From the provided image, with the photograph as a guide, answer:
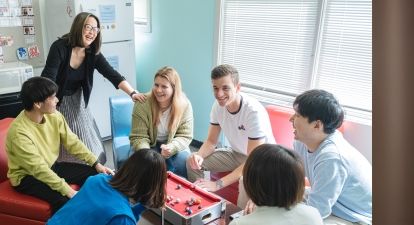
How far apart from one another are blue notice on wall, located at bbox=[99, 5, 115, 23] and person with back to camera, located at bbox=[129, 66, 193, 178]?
1.39m

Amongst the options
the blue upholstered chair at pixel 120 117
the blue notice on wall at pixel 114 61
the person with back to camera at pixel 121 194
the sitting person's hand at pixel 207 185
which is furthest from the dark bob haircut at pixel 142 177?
the blue notice on wall at pixel 114 61

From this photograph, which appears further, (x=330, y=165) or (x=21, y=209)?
(x=21, y=209)

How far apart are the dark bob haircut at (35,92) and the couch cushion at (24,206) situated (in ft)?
1.60

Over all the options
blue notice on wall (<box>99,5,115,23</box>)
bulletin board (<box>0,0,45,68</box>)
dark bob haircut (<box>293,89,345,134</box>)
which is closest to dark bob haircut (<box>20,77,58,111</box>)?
dark bob haircut (<box>293,89,345,134</box>)

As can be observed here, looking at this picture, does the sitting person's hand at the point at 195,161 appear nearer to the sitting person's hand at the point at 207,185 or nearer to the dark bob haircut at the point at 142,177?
the sitting person's hand at the point at 207,185

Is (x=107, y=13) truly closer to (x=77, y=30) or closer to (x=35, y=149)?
(x=77, y=30)

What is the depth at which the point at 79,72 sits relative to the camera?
2.41m

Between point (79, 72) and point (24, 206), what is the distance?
0.98 meters

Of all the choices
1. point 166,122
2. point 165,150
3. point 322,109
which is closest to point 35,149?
point 165,150

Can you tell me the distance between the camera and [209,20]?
3.30 meters

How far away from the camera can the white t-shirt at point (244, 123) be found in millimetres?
2121

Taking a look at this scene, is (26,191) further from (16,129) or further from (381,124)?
(381,124)

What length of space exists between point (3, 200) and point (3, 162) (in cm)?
30

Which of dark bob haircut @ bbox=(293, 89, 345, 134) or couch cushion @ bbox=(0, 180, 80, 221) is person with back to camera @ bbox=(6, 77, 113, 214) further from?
dark bob haircut @ bbox=(293, 89, 345, 134)
